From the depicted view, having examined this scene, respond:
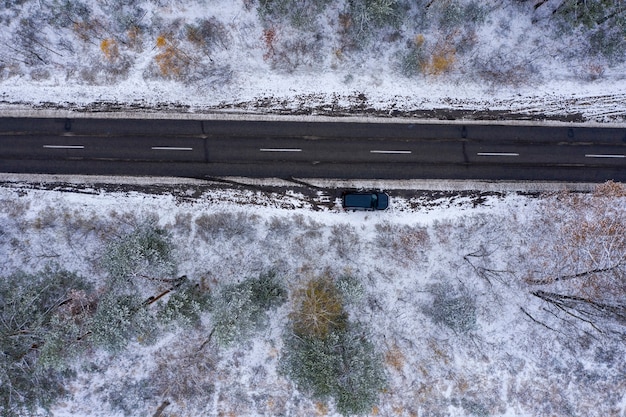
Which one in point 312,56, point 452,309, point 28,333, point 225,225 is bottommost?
point 452,309

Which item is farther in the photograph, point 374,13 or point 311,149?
point 311,149

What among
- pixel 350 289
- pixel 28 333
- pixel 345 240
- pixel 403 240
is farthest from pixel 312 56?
pixel 28 333

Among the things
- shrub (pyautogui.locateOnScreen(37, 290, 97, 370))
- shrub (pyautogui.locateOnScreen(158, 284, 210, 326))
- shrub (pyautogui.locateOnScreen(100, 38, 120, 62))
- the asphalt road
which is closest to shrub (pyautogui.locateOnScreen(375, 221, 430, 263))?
the asphalt road

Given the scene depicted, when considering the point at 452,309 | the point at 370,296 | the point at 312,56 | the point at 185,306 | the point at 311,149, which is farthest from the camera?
the point at 311,149

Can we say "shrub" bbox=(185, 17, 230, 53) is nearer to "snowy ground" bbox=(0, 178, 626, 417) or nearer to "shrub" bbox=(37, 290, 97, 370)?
"snowy ground" bbox=(0, 178, 626, 417)

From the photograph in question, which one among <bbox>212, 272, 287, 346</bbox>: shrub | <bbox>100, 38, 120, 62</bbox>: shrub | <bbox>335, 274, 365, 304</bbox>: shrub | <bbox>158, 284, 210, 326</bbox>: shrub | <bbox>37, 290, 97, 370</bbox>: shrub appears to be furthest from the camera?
<bbox>100, 38, 120, 62</bbox>: shrub

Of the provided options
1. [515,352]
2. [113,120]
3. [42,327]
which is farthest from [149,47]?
[515,352]

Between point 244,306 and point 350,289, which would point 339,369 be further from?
point 244,306

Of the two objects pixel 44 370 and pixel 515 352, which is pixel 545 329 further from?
pixel 44 370
